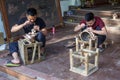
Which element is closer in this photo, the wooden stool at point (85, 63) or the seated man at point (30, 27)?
the wooden stool at point (85, 63)

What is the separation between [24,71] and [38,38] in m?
0.60

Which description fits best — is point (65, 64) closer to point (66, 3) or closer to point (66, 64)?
point (66, 64)

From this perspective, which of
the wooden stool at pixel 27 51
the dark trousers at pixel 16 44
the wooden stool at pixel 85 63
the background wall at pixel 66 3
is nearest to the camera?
the wooden stool at pixel 85 63

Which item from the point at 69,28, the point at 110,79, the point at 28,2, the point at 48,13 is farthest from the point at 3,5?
the point at 110,79

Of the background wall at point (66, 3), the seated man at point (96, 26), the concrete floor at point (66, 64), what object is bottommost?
the concrete floor at point (66, 64)

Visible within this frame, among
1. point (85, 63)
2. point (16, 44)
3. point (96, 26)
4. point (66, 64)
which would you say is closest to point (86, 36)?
point (96, 26)

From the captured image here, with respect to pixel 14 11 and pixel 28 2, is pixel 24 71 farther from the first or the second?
pixel 28 2

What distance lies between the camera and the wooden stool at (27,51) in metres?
3.07

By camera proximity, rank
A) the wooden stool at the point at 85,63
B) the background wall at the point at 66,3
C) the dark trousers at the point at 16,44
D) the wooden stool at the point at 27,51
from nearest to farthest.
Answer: the wooden stool at the point at 85,63 → the wooden stool at the point at 27,51 → the dark trousers at the point at 16,44 → the background wall at the point at 66,3

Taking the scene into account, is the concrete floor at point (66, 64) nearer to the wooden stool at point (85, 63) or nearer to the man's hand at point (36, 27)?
the wooden stool at point (85, 63)

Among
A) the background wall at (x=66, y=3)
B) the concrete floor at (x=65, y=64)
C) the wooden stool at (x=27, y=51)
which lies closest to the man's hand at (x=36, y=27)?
the wooden stool at (x=27, y=51)

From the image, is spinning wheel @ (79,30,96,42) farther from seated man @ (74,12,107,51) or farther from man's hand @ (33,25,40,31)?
man's hand @ (33,25,40,31)

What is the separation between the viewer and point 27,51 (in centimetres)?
316

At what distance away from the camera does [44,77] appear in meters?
2.79
